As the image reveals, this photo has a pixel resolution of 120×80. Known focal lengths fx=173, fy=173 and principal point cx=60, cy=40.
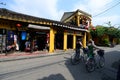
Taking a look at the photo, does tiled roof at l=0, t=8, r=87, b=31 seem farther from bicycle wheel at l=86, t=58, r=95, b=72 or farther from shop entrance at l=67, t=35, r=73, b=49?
bicycle wheel at l=86, t=58, r=95, b=72

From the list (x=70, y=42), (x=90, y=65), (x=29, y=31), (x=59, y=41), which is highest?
(x=29, y=31)

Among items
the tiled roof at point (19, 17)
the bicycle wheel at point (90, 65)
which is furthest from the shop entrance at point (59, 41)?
the bicycle wheel at point (90, 65)

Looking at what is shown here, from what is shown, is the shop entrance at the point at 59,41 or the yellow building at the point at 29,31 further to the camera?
the shop entrance at the point at 59,41

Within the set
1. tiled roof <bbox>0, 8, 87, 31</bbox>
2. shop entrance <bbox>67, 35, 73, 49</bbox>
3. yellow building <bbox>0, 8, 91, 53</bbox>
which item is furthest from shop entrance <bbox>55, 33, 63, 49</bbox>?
tiled roof <bbox>0, 8, 87, 31</bbox>

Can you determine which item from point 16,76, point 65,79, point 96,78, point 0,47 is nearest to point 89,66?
point 96,78

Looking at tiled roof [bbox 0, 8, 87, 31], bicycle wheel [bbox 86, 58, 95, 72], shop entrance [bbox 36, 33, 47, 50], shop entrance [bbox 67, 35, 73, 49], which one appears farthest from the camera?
shop entrance [bbox 67, 35, 73, 49]

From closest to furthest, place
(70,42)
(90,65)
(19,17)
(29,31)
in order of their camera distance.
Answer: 1. (90,65)
2. (19,17)
3. (29,31)
4. (70,42)

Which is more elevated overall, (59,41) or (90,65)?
(59,41)

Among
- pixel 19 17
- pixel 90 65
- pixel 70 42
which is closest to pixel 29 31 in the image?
pixel 19 17

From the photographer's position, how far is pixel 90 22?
39469mm

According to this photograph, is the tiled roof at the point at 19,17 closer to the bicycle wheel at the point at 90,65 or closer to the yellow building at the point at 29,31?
the yellow building at the point at 29,31

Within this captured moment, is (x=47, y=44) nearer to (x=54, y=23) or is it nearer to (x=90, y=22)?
(x=54, y=23)

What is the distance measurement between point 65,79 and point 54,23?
14.7m

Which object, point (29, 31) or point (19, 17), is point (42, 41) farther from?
point (19, 17)
